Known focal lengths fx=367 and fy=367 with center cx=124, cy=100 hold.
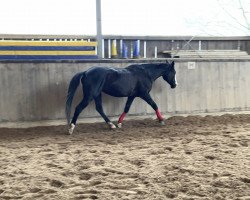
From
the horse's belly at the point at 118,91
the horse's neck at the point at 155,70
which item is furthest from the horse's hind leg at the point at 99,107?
the horse's neck at the point at 155,70

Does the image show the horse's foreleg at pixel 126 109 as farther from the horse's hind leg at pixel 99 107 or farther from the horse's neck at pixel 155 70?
the horse's neck at pixel 155 70

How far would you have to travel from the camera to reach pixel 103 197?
283 cm

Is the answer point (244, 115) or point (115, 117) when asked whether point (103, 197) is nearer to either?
point (115, 117)

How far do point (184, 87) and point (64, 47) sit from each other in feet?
8.67

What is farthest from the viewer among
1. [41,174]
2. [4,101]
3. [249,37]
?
[249,37]

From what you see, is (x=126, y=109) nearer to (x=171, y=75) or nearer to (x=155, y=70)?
(x=155, y=70)

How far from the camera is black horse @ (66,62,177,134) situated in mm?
6305

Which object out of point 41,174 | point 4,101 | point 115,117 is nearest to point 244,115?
point 115,117

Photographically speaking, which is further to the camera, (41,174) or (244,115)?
(244,115)

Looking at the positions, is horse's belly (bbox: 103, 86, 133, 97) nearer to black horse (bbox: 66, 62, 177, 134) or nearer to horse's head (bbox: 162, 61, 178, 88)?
black horse (bbox: 66, 62, 177, 134)

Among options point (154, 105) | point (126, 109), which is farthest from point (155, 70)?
point (126, 109)
